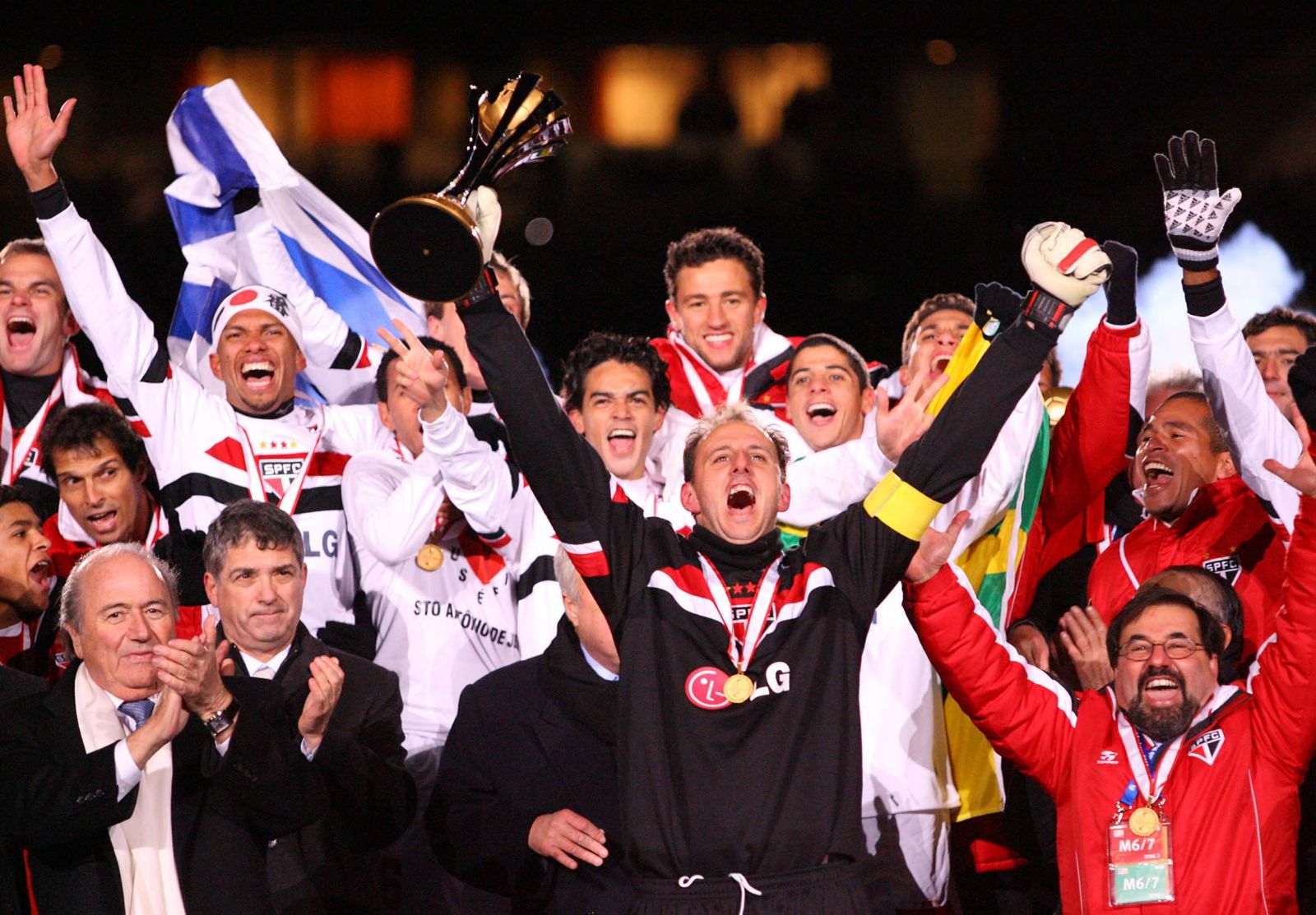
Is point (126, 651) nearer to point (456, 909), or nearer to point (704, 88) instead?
point (456, 909)

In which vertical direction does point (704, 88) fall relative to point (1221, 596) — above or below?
above

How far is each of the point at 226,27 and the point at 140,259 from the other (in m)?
1.31

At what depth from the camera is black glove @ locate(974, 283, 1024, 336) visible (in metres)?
3.35

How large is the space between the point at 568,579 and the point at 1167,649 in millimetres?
1379

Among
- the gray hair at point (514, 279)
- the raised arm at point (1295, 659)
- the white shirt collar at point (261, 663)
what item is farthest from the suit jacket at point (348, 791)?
the raised arm at point (1295, 659)

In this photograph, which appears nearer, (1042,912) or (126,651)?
(126,651)

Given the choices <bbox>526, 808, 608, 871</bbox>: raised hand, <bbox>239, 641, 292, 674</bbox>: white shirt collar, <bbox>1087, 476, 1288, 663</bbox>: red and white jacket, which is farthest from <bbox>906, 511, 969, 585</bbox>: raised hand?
<bbox>239, 641, 292, 674</bbox>: white shirt collar

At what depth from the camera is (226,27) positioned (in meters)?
8.25

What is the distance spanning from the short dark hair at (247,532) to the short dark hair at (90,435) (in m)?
0.69

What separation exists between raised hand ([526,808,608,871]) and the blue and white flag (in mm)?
2571

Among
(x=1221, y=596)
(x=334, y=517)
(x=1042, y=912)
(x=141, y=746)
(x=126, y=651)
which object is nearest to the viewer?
(x=141, y=746)

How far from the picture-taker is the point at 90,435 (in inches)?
191

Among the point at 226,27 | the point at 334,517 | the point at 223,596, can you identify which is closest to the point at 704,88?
the point at 226,27

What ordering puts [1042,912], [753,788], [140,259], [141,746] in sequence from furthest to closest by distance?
[140,259] < [1042,912] < [141,746] < [753,788]
